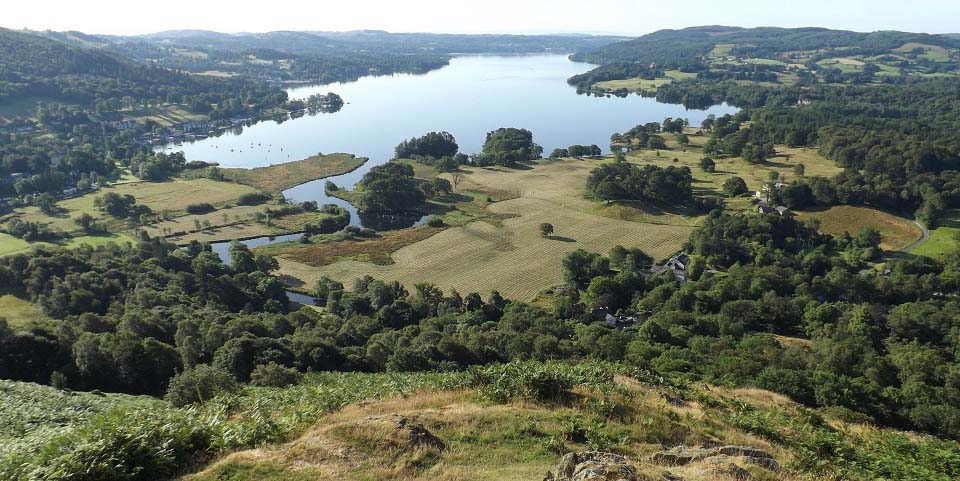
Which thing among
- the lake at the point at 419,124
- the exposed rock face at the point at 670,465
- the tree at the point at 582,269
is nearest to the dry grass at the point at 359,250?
the lake at the point at 419,124

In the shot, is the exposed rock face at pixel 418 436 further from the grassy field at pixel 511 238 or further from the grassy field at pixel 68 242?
the grassy field at pixel 68 242

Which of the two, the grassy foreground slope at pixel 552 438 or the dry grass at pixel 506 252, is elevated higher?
the grassy foreground slope at pixel 552 438

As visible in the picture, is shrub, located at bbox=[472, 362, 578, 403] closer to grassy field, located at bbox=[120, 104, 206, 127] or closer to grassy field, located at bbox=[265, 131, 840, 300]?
grassy field, located at bbox=[265, 131, 840, 300]

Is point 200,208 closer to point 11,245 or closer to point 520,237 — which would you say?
point 11,245

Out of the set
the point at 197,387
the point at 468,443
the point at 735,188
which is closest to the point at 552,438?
the point at 468,443

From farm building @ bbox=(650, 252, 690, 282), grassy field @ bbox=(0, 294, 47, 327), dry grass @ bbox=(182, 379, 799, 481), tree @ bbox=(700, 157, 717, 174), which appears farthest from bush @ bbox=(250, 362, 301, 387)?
tree @ bbox=(700, 157, 717, 174)

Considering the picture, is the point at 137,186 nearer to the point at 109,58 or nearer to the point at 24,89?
the point at 24,89
